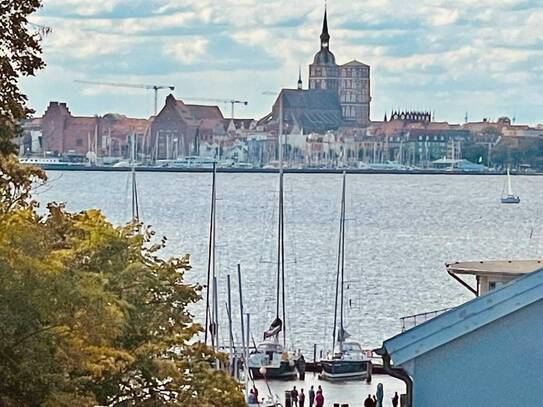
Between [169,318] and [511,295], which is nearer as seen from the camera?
[511,295]

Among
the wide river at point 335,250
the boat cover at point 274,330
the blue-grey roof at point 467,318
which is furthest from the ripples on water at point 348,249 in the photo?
the blue-grey roof at point 467,318

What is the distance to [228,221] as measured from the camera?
6186 inches

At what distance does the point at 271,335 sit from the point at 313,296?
23.9 meters

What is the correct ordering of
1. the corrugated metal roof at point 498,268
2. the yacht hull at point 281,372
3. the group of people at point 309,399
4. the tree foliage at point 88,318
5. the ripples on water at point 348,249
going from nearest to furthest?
1. the tree foliage at point 88,318
2. the corrugated metal roof at point 498,268
3. the group of people at point 309,399
4. the yacht hull at point 281,372
5. the ripples on water at point 348,249

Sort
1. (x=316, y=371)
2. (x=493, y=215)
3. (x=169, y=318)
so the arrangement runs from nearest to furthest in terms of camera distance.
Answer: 1. (x=169, y=318)
2. (x=316, y=371)
3. (x=493, y=215)

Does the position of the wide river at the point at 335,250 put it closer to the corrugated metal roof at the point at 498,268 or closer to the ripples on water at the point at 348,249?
the ripples on water at the point at 348,249

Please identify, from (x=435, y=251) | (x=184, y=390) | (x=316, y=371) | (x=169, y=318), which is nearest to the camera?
(x=184, y=390)

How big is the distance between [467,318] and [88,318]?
232 inches

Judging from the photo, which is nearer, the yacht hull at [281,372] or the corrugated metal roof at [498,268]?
the corrugated metal roof at [498,268]

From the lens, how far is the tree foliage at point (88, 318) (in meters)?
16.1

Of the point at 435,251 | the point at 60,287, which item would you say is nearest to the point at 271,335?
the point at 60,287

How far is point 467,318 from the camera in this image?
12461 mm

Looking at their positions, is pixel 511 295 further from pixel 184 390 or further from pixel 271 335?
pixel 271 335

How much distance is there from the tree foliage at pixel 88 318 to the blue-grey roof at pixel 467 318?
15.2 feet
